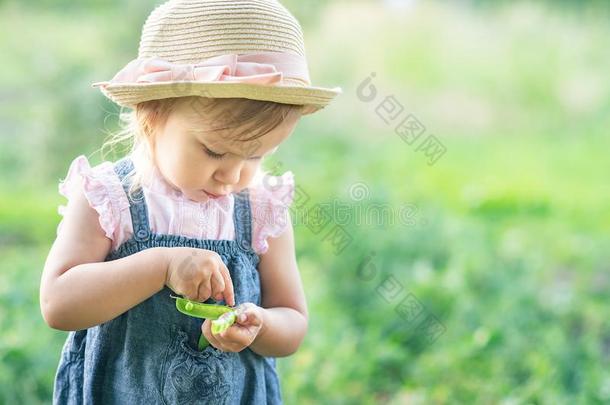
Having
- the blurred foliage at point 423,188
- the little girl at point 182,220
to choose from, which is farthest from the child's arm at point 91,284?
the blurred foliage at point 423,188

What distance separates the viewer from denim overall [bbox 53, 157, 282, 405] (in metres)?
1.66

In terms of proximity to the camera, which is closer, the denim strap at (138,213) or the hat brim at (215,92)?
the hat brim at (215,92)

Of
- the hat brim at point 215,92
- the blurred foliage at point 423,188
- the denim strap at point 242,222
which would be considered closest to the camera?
the hat brim at point 215,92

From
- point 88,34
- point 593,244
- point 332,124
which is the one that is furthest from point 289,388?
point 88,34

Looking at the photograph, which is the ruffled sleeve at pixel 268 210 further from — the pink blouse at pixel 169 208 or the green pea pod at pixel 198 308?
the green pea pod at pixel 198 308

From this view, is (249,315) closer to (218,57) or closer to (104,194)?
(104,194)

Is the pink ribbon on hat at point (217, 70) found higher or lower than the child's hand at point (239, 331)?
higher

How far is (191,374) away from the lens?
1664 millimetres

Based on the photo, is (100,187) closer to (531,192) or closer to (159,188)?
(159,188)

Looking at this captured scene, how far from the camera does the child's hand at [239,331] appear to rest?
1.56 metres

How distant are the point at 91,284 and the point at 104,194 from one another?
0.19 m

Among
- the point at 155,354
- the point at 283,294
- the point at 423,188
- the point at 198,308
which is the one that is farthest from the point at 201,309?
the point at 423,188

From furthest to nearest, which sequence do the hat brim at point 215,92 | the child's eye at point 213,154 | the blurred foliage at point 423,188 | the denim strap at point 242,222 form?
the blurred foliage at point 423,188
the denim strap at point 242,222
the child's eye at point 213,154
the hat brim at point 215,92

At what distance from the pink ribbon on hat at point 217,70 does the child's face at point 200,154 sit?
87 mm
